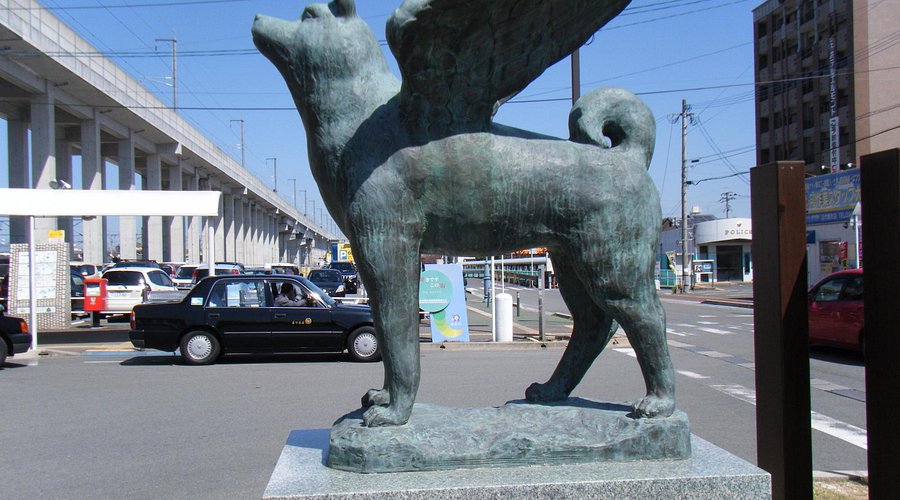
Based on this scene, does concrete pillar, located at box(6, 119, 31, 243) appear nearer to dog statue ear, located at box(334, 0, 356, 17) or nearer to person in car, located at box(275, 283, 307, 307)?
person in car, located at box(275, 283, 307, 307)

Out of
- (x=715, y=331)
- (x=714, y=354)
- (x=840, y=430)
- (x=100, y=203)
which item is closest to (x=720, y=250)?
(x=715, y=331)

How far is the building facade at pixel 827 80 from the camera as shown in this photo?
40969 mm

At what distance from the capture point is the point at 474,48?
2635 mm

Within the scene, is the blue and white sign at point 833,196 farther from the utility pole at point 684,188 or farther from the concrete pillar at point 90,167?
the concrete pillar at point 90,167

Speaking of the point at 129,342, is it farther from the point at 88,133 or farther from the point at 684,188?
the point at 684,188

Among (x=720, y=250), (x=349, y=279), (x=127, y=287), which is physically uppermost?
(x=720, y=250)

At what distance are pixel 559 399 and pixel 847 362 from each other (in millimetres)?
10200

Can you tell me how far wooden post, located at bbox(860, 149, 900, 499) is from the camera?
3.13 metres

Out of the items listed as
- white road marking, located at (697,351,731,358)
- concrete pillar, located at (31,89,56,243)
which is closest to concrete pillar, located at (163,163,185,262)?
concrete pillar, located at (31,89,56,243)

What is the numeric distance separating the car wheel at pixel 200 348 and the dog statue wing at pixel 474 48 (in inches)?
391

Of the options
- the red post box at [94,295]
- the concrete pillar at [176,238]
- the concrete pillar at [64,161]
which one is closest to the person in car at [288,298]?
the red post box at [94,295]

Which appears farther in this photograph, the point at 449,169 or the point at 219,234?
the point at 219,234

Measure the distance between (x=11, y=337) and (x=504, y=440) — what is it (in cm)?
1139

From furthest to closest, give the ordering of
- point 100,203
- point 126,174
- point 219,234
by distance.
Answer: point 219,234 < point 126,174 < point 100,203
